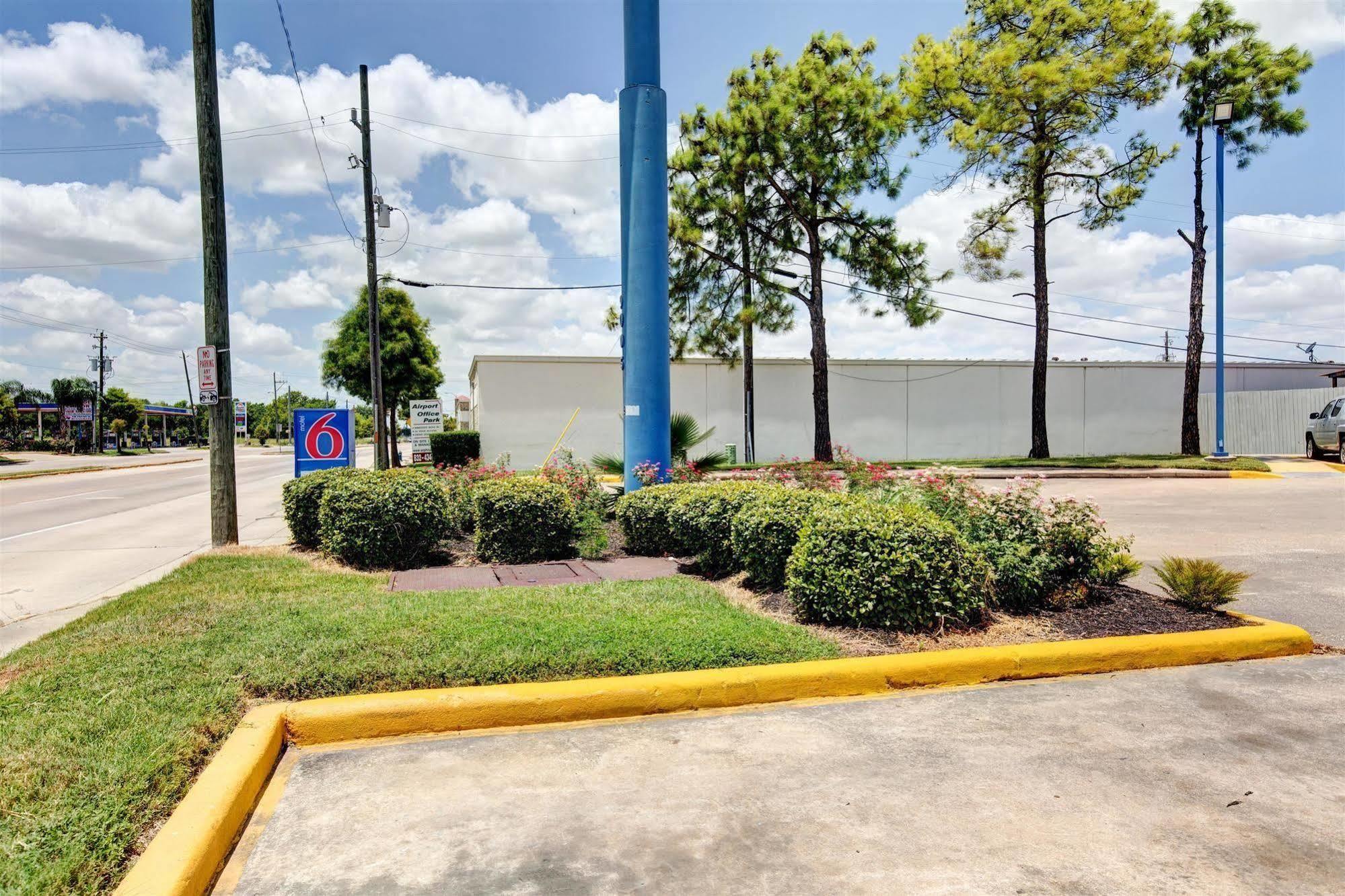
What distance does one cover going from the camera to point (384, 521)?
8344 millimetres

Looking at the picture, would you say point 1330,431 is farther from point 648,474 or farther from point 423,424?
point 423,424

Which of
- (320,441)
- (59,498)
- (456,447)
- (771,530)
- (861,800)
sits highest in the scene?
(320,441)

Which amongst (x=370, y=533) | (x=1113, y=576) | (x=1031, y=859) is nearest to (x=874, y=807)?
(x=1031, y=859)

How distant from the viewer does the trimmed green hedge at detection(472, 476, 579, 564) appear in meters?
8.61

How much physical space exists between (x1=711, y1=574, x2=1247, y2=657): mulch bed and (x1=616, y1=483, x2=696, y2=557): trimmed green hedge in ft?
7.55

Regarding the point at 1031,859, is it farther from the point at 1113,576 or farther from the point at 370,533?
the point at 370,533

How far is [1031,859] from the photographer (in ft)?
9.55

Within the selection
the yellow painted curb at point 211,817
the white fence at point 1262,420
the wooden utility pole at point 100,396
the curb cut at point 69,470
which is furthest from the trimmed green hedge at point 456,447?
the wooden utility pole at point 100,396

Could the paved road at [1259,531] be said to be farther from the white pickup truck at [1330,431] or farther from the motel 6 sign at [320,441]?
the motel 6 sign at [320,441]

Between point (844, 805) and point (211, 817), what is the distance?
251cm

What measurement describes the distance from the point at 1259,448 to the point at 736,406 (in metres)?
21.3

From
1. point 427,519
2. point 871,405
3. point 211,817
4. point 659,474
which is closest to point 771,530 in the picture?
point 427,519

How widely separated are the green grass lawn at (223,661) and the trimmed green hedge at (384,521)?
97 centimetres

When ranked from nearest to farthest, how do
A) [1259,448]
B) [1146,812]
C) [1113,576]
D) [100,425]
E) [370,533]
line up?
[1146,812] < [1113,576] < [370,533] < [1259,448] < [100,425]
